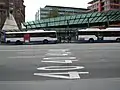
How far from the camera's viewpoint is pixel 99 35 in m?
53.8

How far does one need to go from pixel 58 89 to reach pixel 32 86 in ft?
3.21

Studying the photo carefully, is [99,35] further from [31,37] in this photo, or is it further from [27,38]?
[27,38]

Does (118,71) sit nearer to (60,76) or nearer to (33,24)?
(60,76)

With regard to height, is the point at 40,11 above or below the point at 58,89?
above

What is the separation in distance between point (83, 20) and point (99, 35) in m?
38.5

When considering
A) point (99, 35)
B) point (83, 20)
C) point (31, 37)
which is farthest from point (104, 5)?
point (31, 37)

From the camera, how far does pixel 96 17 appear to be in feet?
290

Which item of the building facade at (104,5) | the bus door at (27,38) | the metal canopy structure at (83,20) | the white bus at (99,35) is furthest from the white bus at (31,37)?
the building facade at (104,5)

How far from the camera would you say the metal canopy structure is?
284 ft

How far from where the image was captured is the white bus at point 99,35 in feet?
175

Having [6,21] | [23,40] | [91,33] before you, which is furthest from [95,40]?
[6,21]

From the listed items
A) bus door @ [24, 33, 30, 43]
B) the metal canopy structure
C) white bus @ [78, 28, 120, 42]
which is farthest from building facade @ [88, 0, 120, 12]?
bus door @ [24, 33, 30, 43]

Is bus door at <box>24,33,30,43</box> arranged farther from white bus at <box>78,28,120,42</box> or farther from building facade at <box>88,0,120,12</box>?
building facade at <box>88,0,120,12</box>

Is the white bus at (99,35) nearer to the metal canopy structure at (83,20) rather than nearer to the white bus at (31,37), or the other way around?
the white bus at (31,37)
